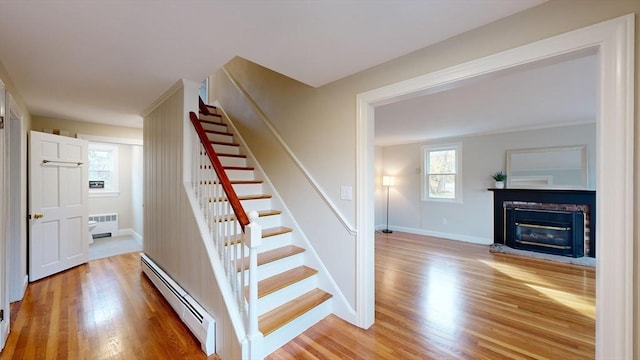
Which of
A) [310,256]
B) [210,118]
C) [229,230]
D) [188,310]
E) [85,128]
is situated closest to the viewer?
[229,230]

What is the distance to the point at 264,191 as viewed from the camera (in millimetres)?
3094

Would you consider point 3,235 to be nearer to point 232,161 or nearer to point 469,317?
point 232,161

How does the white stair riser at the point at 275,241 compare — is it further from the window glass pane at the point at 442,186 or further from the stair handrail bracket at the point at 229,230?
the window glass pane at the point at 442,186

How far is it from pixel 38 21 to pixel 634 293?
3.37m

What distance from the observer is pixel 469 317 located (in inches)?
90.7

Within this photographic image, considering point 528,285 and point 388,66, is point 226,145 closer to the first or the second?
point 388,66

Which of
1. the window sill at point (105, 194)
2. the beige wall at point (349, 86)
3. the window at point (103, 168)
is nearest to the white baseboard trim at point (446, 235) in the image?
the beige wall at point (349, 86)

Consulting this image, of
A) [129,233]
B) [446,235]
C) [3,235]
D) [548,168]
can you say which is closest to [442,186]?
[446,235]

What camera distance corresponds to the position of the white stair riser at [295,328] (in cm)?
181

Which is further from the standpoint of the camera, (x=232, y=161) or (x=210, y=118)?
(x=210, y=118)

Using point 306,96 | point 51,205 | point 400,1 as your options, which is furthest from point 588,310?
point 51,205

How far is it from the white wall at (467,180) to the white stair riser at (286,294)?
427 cm

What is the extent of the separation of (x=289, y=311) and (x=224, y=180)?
114 centimetres

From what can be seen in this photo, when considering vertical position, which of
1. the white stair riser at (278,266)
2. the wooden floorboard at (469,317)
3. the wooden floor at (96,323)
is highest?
the white stair riser at (278,266)
